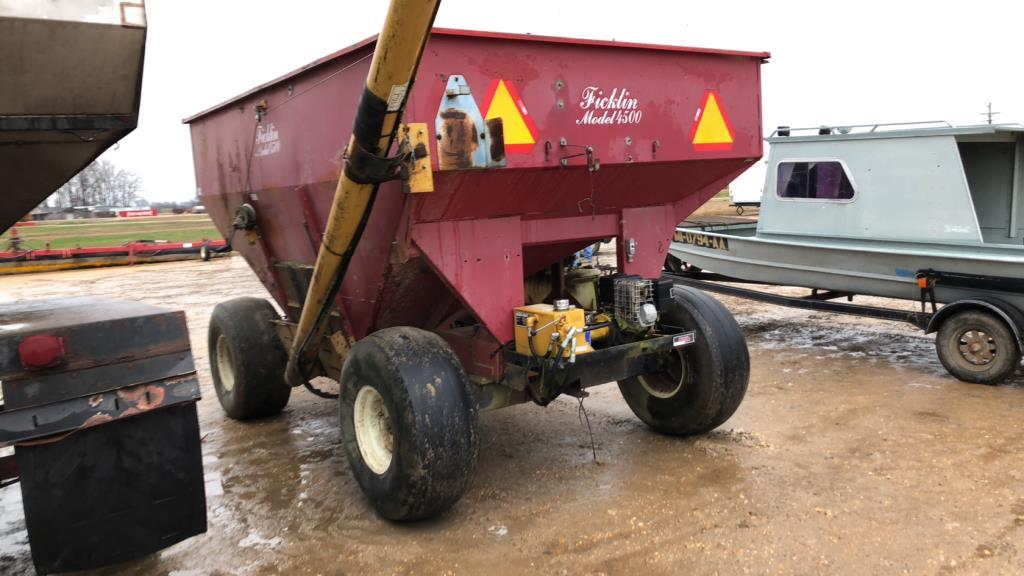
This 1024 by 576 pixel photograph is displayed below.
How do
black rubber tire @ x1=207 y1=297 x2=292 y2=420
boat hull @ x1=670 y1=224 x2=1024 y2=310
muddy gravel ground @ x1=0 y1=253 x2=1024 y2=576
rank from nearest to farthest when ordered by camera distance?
1. muddy gravel ground @ x1=0 y1=253 x2=1024 y2=576
2. black rubber tire @ x1=207 y1=297 x2=292 y2=420
3. boat hull @ x1=670 y1=224 x2=1024 y2=310

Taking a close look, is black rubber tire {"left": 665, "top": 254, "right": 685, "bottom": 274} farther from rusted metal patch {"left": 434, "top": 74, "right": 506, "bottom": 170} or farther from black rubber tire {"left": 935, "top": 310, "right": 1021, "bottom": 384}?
rusted metal patch {"left": 434, "top": 74, "right": 506, "bottom": 170}

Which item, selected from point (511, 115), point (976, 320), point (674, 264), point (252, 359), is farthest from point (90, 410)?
point (674, 264)

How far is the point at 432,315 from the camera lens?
4871 mm

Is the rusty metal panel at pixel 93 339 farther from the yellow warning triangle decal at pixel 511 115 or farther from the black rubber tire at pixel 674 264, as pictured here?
Answer: the black rubber tire at pixel 674 264

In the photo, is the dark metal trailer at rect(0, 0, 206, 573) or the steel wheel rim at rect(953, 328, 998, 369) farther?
the steel wheel rim at rect(953, 328, 998, 369)

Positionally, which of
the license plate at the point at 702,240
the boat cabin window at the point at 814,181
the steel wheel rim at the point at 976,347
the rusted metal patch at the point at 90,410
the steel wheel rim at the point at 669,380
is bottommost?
the steel wheel rim at the point at 976,347

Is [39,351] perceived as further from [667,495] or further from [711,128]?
[711,128]

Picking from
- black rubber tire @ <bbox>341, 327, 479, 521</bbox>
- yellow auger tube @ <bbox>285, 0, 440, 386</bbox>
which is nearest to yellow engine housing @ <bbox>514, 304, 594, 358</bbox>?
black rubber tire @ <bbox>341, 327, 479, 521</bbox>

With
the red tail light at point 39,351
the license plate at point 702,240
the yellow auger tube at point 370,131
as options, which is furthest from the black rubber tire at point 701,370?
the license plate at point 702,240

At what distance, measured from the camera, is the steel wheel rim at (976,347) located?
251 inches

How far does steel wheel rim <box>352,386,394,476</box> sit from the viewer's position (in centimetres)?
425

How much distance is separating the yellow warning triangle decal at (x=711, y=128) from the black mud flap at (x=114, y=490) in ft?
10.6

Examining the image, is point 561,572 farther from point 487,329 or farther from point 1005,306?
point 1005,306

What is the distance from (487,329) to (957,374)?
4.62 meters
